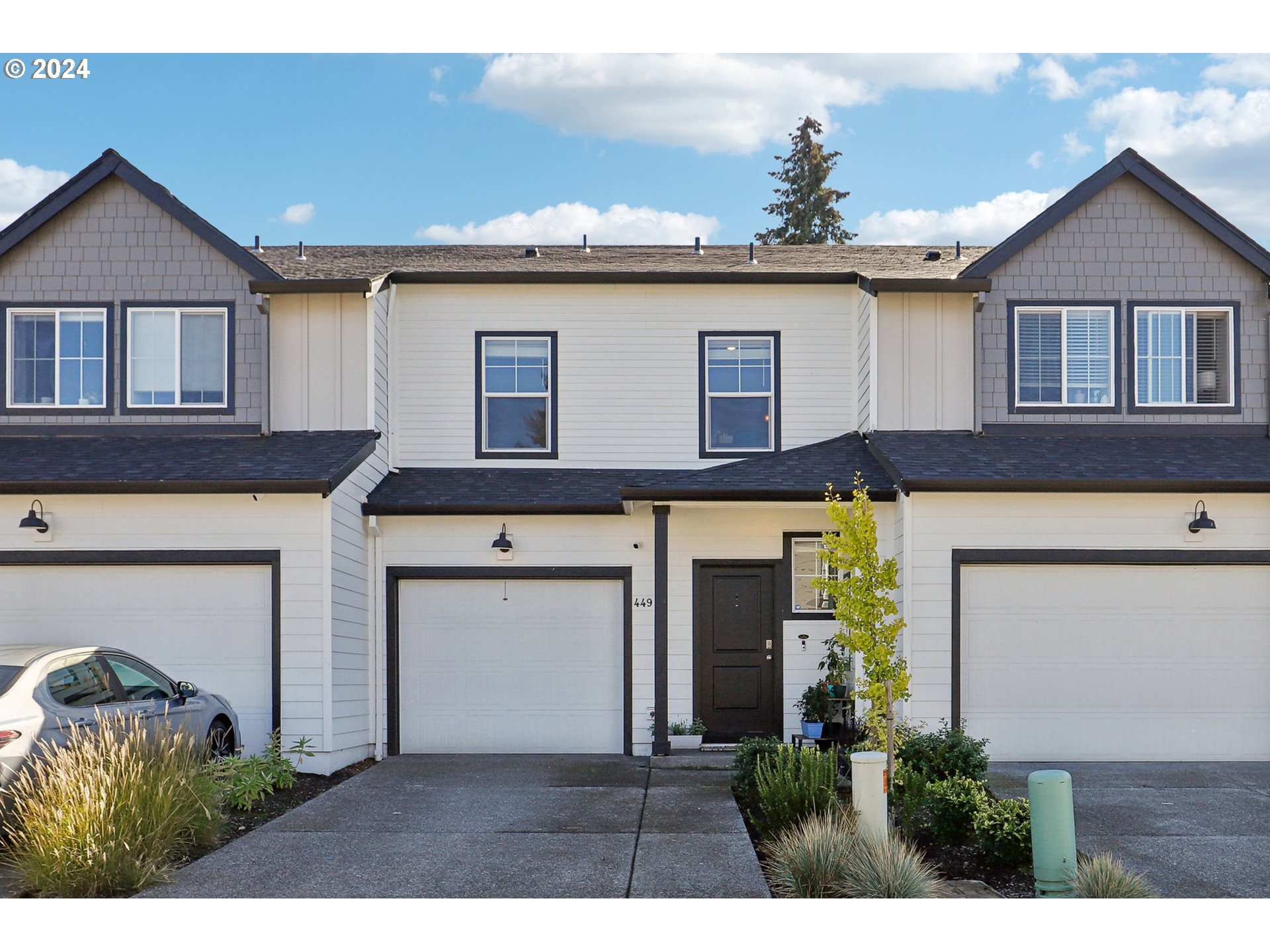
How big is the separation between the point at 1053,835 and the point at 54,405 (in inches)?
469

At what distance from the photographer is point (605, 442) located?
14.9 metres

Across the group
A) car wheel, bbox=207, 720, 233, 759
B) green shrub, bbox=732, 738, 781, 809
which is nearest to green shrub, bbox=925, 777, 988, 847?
green shrub, bbox=732, 738, 781, 809

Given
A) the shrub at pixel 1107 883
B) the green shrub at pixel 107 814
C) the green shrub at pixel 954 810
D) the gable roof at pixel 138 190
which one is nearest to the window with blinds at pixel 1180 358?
the green shrub at pixel 954 810

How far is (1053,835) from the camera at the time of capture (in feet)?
A: 24.1

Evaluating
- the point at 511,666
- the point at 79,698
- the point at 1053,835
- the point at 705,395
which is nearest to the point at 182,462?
the point at 79,698

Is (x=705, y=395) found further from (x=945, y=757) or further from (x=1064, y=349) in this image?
(x=945, y=757)

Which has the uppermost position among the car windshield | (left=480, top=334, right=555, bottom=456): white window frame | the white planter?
(left=480, top=334, right=555, bottom=456): white window frame

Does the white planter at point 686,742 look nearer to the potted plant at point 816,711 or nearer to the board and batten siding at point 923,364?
the potted plant at point 816,711

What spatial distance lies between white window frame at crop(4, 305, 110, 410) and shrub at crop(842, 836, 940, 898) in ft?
34.9

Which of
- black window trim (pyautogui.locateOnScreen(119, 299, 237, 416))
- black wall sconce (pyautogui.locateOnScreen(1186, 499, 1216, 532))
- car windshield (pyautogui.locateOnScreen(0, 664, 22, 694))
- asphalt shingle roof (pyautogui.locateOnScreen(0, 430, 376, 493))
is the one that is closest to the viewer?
car windshield (pyautogui.locateOnScreen(0, 664, 22, 694))

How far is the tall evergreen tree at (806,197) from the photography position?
3462 cm

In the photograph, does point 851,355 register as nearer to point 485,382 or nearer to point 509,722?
point 485,382

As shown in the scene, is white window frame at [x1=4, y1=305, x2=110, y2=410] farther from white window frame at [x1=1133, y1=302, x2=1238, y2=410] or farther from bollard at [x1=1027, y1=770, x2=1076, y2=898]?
white window frame at [x1=1133, y1=302, x2=1238, y2=410]

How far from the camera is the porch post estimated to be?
42.3ft
